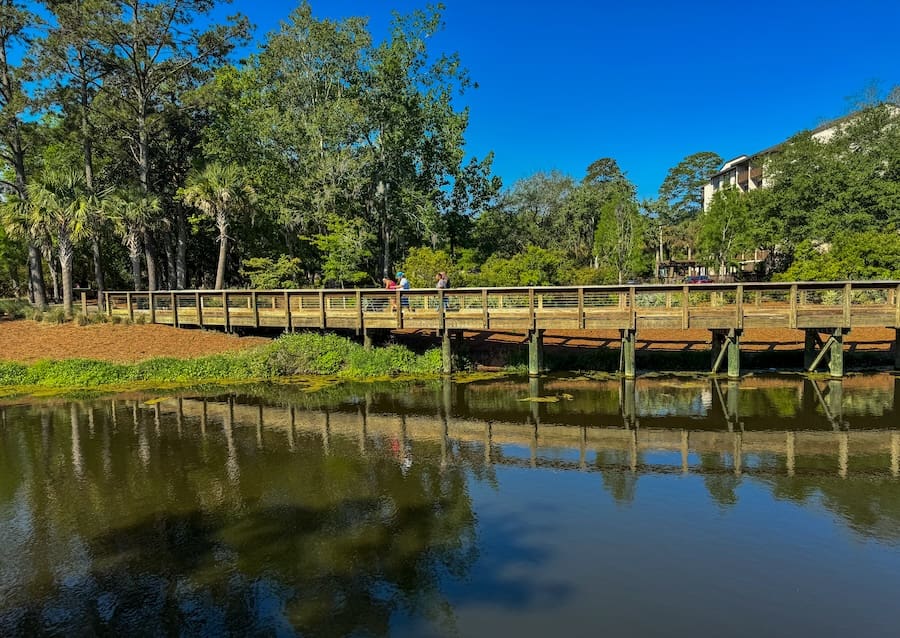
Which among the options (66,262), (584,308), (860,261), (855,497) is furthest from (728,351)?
(66,262)

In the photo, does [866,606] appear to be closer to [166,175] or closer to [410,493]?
[410,493]

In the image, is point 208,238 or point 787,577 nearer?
point 787,577

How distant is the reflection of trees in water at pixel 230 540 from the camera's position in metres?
6.15

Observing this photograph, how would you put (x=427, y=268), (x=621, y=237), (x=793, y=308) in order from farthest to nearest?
(x=621, y=237) → (x=427, y=268) → (x=793, y=308)

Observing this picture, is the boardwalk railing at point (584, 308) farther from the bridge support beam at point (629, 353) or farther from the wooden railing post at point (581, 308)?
the bridge support beam at point (629, 353)

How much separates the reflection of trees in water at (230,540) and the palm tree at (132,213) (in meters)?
17.0

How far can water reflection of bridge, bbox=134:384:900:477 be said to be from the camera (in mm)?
10914

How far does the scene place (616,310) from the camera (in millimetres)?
18391

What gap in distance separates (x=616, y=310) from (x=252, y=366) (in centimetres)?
1243

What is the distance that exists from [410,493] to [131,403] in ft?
36.1

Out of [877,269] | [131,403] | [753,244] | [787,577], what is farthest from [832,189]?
[131,403]

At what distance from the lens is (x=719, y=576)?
267 inches

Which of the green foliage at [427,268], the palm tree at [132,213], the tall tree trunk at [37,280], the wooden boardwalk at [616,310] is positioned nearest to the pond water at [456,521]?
the wooden boardwalk at [616,310]

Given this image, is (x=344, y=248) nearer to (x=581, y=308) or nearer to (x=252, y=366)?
(x=252, y=366)
